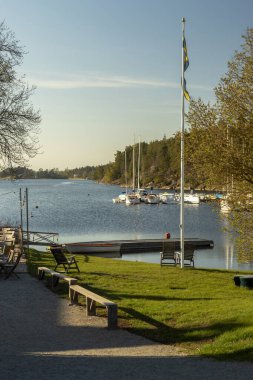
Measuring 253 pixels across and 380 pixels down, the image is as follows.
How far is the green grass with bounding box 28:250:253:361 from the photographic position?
8.98 m

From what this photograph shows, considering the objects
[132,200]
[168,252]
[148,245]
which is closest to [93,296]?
[168,252]

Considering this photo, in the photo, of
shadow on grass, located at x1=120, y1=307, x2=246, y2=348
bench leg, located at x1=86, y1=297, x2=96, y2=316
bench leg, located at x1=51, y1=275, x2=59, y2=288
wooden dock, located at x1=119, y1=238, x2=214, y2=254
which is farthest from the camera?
wooden dock, located at x1=119, y1=238, x2=214, y2=254

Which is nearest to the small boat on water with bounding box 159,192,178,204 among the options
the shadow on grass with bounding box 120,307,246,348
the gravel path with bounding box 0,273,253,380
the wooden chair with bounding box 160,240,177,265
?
the wooden chair with bounding box 160,240,177,265

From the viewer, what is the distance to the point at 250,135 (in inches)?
592

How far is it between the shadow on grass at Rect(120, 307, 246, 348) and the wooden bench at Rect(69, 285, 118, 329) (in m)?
0.34

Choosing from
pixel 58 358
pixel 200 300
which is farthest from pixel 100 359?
pixel 200 300

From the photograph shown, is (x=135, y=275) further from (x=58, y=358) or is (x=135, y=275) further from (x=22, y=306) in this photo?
(x=58, y=358)

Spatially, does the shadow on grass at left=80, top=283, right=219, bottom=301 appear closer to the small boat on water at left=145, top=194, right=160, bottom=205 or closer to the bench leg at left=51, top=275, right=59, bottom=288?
the bench leg at left=51, top=275, right=59, bottom=288

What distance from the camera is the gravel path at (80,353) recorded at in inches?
284

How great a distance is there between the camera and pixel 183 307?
11.8 meters

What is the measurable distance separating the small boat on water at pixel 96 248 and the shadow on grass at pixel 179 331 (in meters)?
25.1

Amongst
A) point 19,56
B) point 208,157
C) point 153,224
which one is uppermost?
point 19,56

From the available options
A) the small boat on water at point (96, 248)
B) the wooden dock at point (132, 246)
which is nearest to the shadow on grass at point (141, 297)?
the small boat on water at point (96, 248)

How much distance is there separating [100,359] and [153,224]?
187 feet
